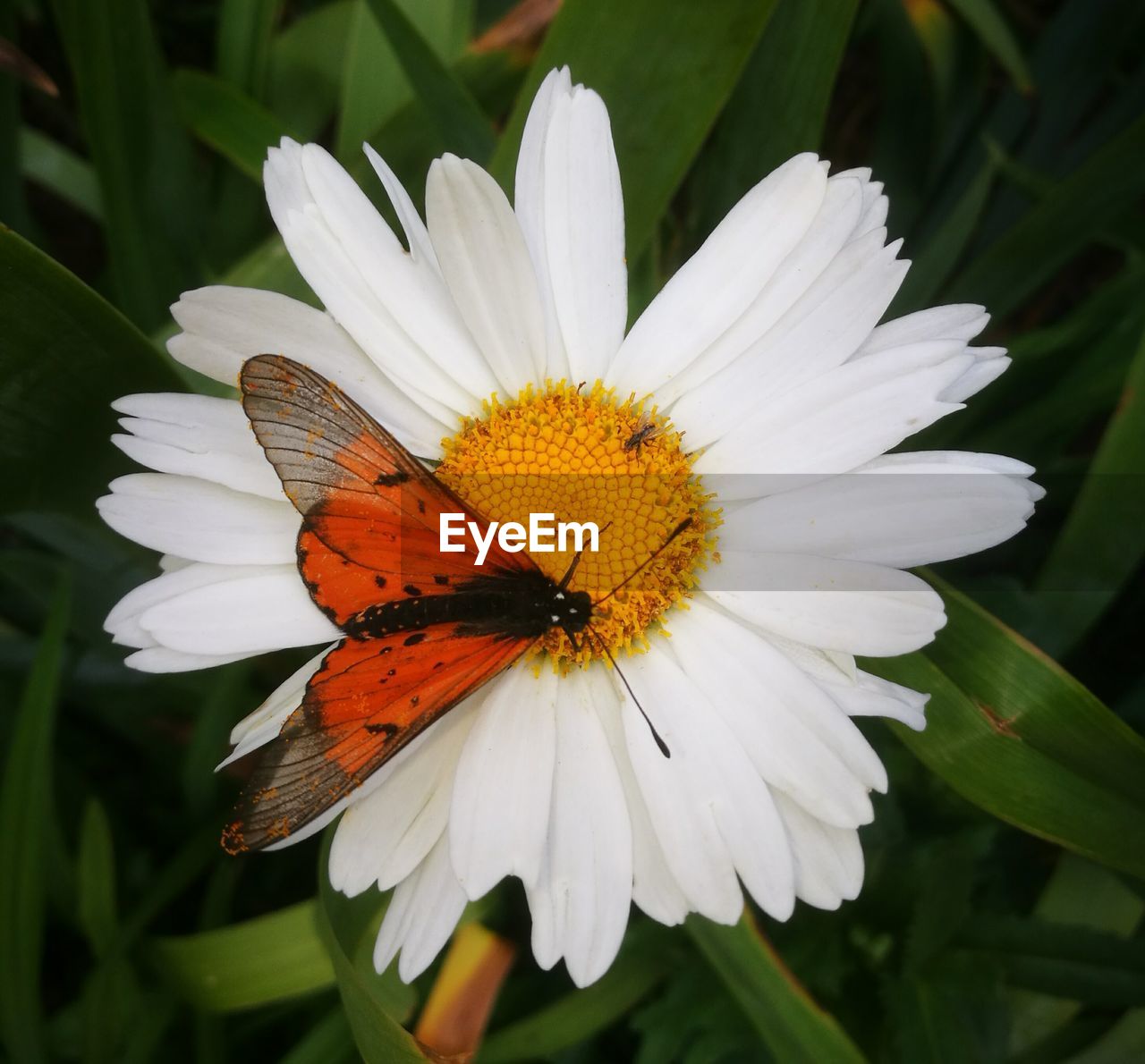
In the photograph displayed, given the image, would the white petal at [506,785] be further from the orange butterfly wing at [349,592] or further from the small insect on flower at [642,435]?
the small insect on flower at [642,435]

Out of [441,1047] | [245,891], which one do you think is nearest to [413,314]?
[441,1047]

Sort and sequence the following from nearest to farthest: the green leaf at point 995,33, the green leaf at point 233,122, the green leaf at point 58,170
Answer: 1. the green leaf at point 233,122
2. the green leaf at point 995,33
3. the green leaf at point 58,170

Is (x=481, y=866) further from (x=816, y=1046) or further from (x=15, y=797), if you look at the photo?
(x=15, y=797)

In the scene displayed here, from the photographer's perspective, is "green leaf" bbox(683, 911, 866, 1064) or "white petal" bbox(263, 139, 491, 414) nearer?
"white petal" bbox(263, 139, 491, 414)

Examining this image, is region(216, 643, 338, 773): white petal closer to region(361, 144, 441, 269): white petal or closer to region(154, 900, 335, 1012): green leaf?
region(154, 900, 335, 1012): green leaf

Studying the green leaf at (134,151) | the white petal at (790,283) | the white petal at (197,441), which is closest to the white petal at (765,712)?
the white petal at (790,283)

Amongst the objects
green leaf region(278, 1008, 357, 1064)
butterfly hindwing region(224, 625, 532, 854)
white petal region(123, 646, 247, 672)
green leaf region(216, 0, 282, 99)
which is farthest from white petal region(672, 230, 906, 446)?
green leaf region(216, 0, 282, 99)
